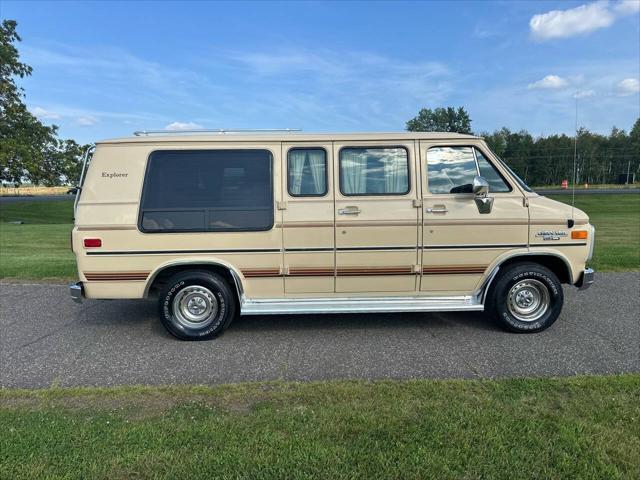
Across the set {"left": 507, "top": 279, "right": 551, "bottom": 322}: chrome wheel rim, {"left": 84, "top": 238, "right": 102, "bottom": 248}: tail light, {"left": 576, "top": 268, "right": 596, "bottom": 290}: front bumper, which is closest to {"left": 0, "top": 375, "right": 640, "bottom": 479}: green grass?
{"left": 507, "top": 279, "right": 551, "bottom": 322}: chrome wheel rim

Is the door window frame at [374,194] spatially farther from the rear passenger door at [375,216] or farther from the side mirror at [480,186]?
the side mirror at [480,186]

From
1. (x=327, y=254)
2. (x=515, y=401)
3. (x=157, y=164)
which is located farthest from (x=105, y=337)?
(x=515, y=401)

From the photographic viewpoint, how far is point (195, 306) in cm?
517

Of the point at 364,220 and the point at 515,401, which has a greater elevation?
the point at 364,220

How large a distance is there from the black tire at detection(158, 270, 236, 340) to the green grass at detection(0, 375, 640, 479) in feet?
4.25

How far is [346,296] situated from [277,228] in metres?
1.14

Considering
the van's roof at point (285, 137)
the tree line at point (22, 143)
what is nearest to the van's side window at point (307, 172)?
the van's roof at point (285, 137)

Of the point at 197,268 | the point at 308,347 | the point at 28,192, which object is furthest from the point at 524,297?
the point at 28,192

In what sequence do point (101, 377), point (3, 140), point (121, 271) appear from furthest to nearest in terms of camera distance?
point (3, 140)
point (121, 271)
point (101, 377)

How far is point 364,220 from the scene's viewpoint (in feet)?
16.4

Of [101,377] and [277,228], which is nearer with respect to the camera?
[101,377]

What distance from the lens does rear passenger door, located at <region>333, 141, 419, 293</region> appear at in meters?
5.03

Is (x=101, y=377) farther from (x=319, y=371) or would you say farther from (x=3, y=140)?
(x=3, y=140)

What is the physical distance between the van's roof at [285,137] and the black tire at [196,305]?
5.03ft
